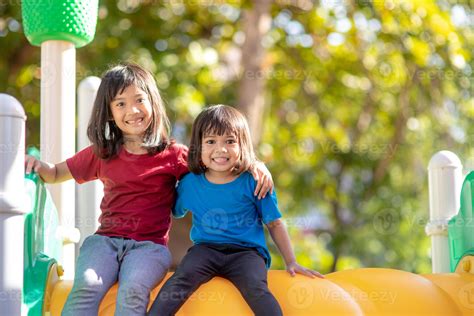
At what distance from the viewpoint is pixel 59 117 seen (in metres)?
3.63

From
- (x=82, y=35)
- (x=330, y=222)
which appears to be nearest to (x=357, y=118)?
(x=330, y=222)

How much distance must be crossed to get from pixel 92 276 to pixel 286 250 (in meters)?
0.71

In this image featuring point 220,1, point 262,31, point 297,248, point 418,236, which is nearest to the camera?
point 262,31

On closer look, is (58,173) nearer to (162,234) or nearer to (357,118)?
(162,234)

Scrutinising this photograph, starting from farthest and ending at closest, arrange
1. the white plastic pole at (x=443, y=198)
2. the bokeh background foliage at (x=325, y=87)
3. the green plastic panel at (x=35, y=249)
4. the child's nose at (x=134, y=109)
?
the bokeh background foliage at (x=325, y=87)
the white plastic pole at (x=443, y=198)
the child's nose at (x=134, y=109)
the green plastic panel at (x=35, y=249)

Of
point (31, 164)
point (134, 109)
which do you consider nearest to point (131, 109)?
point (134, 109)

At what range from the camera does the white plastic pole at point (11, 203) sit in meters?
2.42

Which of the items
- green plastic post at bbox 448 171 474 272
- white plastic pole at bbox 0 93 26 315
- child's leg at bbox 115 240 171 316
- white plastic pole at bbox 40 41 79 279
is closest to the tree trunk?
white plastic pole at bbox 40 41 79 279

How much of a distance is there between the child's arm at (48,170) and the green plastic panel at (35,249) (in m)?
0.04

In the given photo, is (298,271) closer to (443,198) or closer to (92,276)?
(92,276)

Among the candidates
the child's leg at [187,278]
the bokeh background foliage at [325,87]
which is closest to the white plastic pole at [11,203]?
the child's leg at [187,278]

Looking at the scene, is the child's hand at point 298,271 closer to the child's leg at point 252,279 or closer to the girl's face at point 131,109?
the child's leg at point 252,279

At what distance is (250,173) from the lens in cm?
288

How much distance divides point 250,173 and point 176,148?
13.7 inches
